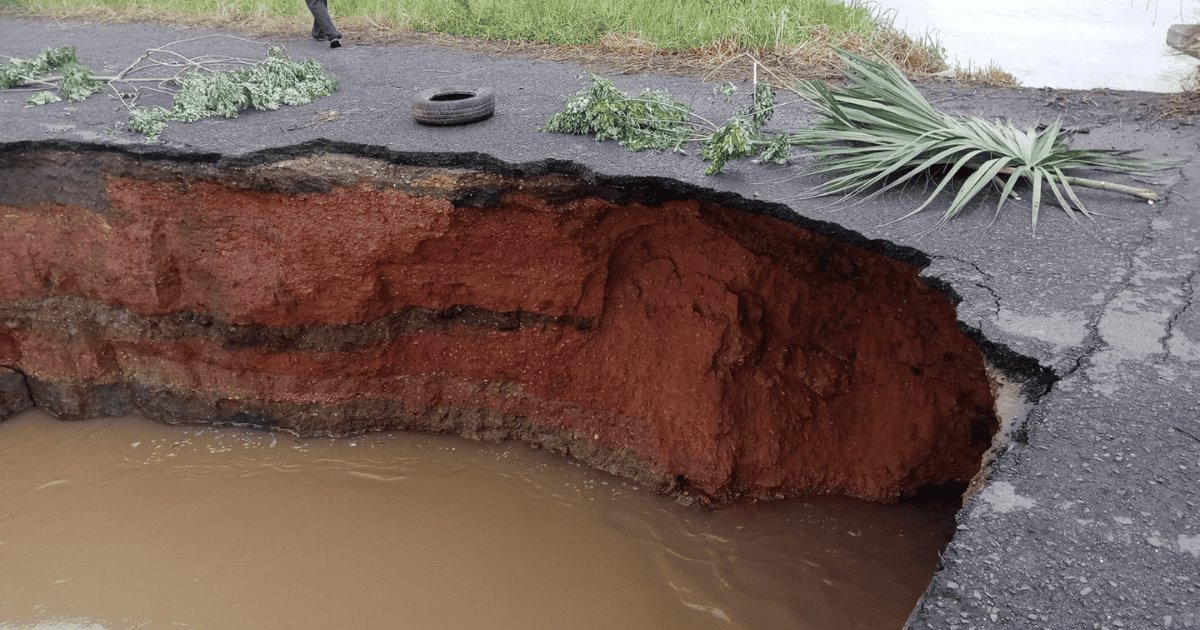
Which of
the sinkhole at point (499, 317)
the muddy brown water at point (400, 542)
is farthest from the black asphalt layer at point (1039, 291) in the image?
the muddy brown water at point (400, 542)

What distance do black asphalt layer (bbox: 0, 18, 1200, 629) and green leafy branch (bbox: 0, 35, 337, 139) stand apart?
0.34 ft

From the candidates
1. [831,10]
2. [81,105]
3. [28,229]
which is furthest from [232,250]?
[831,10]

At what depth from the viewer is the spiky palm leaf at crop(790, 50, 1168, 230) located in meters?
3.57

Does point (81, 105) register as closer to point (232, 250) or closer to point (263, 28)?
point (232, 250)

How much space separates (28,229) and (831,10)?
231 inches

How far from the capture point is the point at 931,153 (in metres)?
3.79

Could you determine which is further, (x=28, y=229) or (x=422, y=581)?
(x=28, y=229)

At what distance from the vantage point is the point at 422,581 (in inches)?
160

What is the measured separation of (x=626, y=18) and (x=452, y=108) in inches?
113

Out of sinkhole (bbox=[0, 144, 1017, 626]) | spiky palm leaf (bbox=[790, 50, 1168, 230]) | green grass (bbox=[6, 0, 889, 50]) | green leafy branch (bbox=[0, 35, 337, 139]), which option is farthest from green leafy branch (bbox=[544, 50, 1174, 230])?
green grass (bbox=[6, 0, 889, 50])

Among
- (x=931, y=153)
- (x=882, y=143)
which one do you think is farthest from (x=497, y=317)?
(x=931, y=153)

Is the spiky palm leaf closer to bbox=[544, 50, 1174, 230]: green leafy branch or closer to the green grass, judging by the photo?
bbox=[544, 50, 1174, 230]: green leafy branch

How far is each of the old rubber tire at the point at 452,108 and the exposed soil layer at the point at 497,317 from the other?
16.2 inches

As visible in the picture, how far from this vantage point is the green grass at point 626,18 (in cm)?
634
